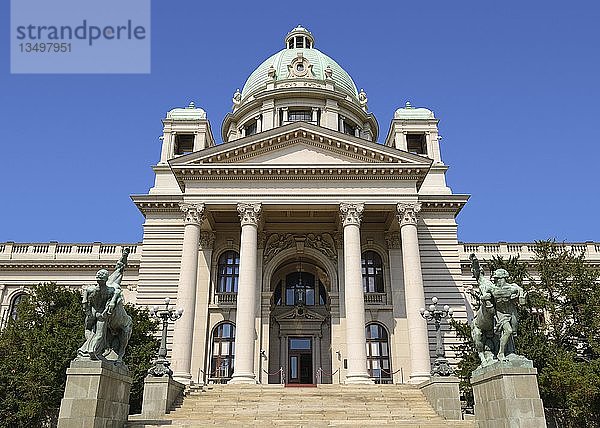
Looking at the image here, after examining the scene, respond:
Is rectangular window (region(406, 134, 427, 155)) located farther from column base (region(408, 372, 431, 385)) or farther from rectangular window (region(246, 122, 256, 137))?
column base (region(408, 372, 431, 385))

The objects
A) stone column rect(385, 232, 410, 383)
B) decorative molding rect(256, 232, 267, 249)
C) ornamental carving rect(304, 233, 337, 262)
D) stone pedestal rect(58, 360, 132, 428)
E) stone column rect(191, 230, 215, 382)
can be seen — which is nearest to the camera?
stone pedestal rect(58, 360, 132, 428)

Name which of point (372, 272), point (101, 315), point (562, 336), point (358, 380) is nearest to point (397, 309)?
point (372, 272)

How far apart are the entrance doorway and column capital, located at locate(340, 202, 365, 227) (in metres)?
8.81

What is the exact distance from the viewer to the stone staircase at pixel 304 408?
60.7 feet

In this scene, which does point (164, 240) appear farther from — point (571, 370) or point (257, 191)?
point (571, 370)

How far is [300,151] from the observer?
1251 inches

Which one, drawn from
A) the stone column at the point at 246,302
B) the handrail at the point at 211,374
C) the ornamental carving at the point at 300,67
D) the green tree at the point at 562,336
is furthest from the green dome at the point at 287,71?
the green tree at the point at 562,336

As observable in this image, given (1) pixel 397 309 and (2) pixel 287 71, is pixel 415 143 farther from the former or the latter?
(2) pixel 287 71

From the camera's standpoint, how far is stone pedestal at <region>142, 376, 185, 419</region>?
2025cm

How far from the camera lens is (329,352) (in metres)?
33.5

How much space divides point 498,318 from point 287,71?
39538mm

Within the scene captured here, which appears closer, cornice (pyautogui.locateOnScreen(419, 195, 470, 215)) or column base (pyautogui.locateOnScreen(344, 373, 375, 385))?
column base (pyautogui.locateOnScreen(344, 373, 375, 385))

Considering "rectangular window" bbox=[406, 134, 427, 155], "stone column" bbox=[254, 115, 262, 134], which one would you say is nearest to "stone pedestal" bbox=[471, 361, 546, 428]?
"rectangular window" bbox=[406, 134, 427, 155]

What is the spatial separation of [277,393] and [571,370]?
473 inches
